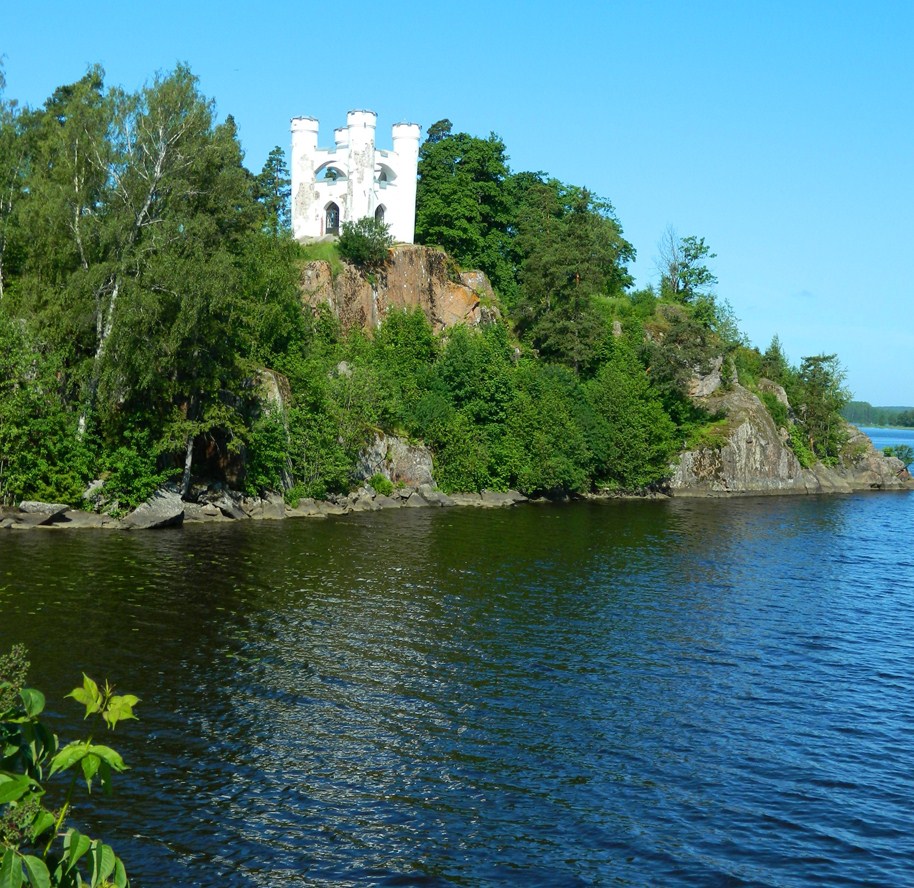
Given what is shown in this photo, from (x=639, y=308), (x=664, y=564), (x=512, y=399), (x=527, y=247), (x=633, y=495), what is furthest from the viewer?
(x=639, y=308)

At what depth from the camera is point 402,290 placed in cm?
7781

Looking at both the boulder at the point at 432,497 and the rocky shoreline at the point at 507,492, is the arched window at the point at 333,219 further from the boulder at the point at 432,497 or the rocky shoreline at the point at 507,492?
the boulder at the point at 432,497

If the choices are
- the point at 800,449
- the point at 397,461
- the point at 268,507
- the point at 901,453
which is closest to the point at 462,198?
the point at 397,461

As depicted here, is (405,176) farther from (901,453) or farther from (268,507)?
(901,453)

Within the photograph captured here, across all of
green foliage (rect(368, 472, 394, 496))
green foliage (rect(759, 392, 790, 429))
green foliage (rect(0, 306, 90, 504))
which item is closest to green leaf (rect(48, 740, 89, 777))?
green foliage (rect(0, 306, 90, 504))

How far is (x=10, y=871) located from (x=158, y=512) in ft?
139

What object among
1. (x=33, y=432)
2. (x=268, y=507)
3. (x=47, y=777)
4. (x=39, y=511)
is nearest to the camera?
(x=47, y=777)

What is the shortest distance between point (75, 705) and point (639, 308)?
263 feet

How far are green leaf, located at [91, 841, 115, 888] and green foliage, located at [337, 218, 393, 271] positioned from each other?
71.1 m

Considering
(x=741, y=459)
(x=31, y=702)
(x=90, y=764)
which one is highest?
(x=741, y=459)

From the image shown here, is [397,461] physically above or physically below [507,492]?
above

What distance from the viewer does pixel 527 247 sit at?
88.2 m

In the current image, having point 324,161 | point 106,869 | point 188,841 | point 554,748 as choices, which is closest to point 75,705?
point 188,841

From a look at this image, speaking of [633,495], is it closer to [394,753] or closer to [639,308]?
[639,308]
